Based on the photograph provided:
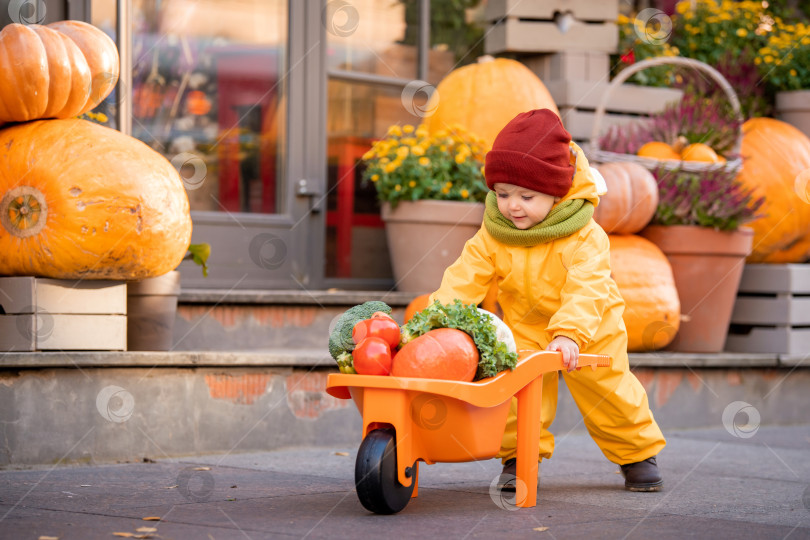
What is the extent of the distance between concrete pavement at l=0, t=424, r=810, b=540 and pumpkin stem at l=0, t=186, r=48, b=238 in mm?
875

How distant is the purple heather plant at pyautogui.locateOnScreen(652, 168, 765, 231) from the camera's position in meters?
5.29

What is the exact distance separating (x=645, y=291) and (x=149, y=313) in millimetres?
2452

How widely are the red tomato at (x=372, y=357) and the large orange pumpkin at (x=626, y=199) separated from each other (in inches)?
99.1

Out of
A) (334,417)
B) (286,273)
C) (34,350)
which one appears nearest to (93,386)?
(34,350)

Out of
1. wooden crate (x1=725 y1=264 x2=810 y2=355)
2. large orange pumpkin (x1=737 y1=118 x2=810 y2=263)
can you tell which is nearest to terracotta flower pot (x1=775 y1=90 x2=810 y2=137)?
large orange pumpkin (x1=737 y1=118 x2=810 y2=263)

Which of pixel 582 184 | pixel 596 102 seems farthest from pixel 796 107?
pixel 582 184

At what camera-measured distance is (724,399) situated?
17.4ft

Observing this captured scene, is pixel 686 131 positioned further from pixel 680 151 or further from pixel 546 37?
pixel 546 37

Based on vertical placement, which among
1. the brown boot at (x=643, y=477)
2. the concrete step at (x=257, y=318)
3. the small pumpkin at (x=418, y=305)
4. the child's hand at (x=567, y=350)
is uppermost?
the child's hand at (x=567, y=350)

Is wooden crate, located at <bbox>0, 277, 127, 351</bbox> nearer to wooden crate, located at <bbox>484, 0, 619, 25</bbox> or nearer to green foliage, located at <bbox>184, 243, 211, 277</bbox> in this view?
green foliage, located at <bbox>184, 243, 211, 277</bbox>

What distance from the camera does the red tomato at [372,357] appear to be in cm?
275

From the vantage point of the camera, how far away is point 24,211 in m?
3.67

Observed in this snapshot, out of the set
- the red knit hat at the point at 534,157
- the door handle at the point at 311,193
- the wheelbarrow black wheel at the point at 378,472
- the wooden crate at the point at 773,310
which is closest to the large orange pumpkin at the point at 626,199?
the wooden crate at the point at 773,310

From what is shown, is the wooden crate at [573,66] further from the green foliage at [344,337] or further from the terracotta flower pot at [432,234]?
the green foliage at [344,337]
